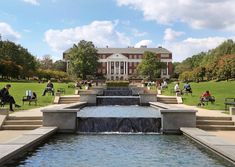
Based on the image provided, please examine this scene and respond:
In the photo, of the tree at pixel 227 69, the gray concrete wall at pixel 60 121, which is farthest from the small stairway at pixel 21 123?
the tree at pixel 227 69

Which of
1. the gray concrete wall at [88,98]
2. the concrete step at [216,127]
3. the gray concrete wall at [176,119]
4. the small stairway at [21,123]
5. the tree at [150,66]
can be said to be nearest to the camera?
the small stairway at [21,123]

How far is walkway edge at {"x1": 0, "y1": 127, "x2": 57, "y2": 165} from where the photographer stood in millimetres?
9859

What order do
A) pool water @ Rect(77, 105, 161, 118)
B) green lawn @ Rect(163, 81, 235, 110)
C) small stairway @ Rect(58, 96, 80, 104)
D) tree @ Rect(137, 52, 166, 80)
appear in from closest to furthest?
1. pool water @ Rect(77, 105, 161, 118)
2. green lawn @ Rect(163, 81, 235, 110)
3. small stairway @ Rect(58, 96, 80, 104)
4. tree @ Rect(137, 52, 166, 80)

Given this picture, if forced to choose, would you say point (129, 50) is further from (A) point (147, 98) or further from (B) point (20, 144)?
(B) point (20, 144)

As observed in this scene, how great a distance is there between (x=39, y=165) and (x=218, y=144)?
5367 mm

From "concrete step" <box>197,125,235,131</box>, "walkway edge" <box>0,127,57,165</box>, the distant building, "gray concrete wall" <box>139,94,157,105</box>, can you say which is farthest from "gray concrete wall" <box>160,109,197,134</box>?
the distant building

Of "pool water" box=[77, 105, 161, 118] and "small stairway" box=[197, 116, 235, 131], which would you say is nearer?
"small stairway" box=[197, 116, 235, 131]

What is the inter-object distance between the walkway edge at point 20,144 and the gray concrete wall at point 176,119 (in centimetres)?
485

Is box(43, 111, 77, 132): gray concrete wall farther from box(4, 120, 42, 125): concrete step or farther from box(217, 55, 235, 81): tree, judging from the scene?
box(217, 55, 235, 81): tree

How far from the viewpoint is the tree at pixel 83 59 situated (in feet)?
373

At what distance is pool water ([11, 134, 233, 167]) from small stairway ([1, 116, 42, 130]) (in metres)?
2.18

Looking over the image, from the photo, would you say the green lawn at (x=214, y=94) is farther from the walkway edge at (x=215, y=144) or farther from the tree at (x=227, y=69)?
the tree at (x=227, y=69)

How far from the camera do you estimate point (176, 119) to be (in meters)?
16.6

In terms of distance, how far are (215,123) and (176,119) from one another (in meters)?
1.94
